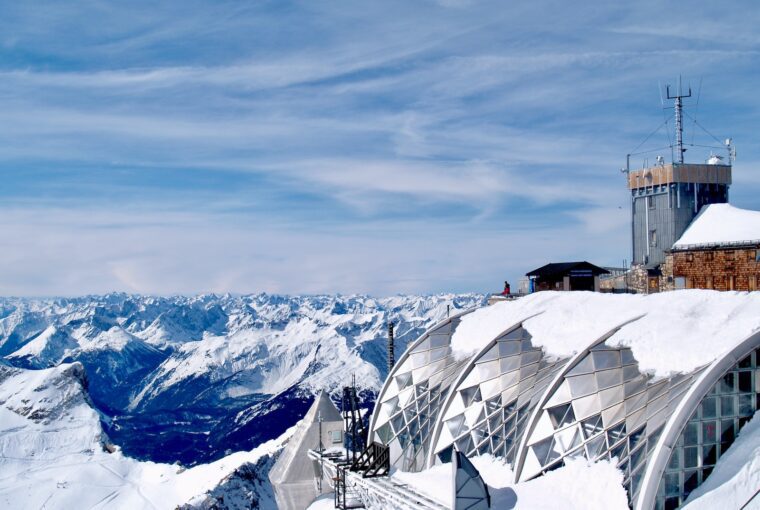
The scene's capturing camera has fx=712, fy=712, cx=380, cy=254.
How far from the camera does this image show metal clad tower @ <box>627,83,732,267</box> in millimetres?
75188

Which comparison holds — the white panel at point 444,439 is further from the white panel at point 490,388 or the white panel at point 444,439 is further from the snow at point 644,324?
the snow at point 644,324

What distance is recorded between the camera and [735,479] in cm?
2825

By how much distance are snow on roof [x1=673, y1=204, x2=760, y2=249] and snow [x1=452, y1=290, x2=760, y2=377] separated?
21442 millimetres

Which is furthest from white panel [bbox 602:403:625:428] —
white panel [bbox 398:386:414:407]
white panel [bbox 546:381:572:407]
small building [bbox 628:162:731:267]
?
small building [bbox 628:162:731:267]

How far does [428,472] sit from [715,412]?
59.0 ft

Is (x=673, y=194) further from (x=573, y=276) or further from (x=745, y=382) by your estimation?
(x=745, y=382)

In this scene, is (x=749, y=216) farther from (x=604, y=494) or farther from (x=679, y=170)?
(x=604, y=494)

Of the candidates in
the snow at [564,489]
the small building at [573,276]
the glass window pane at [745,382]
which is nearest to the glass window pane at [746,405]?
the glass window pane at [745,382]

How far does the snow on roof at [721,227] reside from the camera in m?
62.0

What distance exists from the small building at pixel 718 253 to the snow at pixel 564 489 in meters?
32.7

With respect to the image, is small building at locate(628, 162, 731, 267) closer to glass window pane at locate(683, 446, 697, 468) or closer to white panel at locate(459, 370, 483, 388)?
white panel at locate(459, 370, 483, 388)

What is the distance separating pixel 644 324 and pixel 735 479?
9919 millimetres

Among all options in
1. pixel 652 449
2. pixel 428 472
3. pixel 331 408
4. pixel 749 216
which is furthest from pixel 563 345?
pixel 749 216

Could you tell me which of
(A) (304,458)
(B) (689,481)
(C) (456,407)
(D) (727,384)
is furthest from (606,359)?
(A) (304,458)
